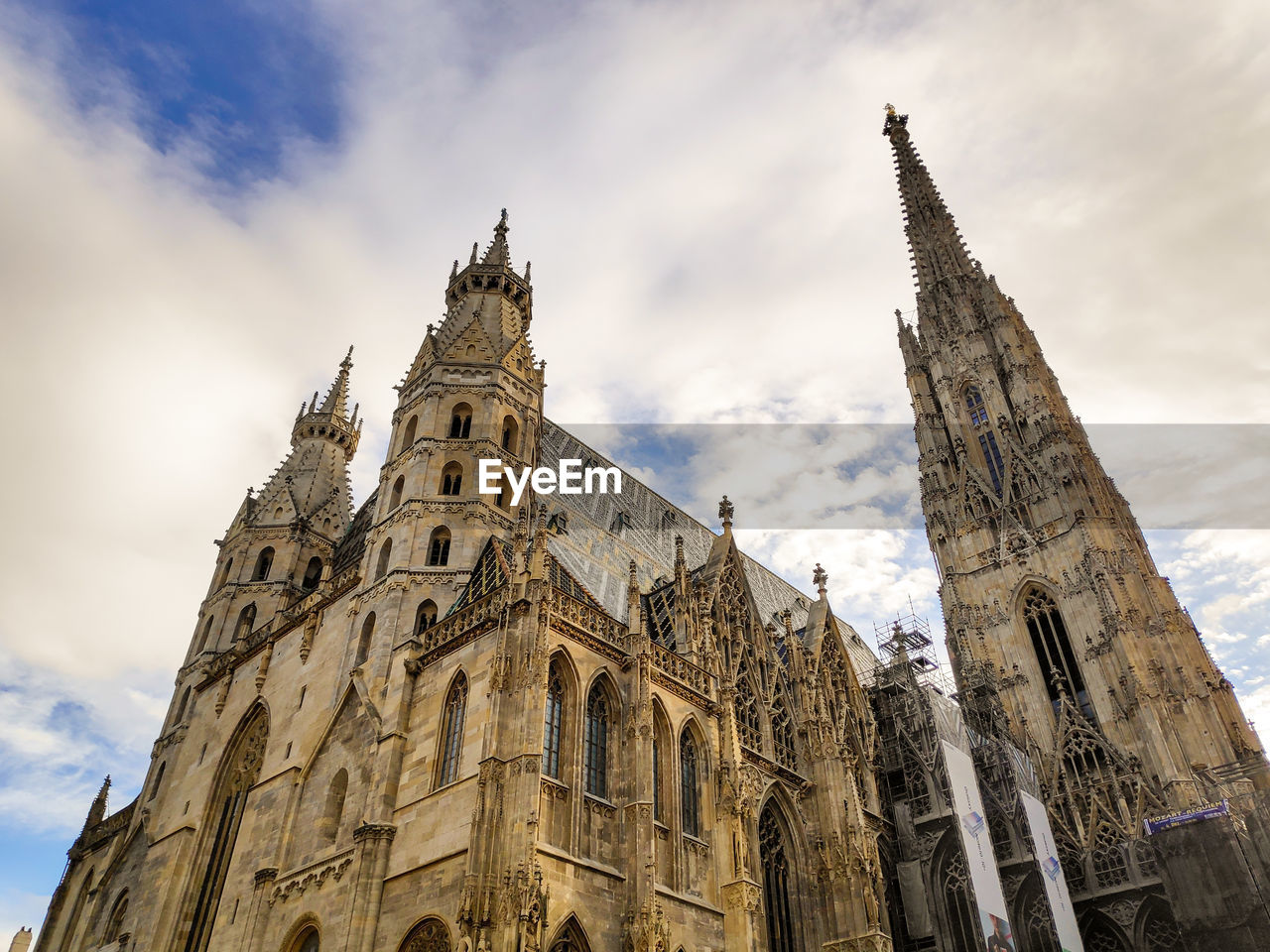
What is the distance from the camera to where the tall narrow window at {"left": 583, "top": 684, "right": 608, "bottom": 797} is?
2095 cm

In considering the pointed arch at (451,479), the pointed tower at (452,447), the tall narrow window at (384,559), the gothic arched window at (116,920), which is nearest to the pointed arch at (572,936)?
the pointed tower at (452,447)

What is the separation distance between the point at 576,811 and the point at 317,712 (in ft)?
29.3

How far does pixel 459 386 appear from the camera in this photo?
3031cm

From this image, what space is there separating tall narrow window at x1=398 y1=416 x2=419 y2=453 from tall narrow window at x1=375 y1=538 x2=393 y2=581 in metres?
4.00

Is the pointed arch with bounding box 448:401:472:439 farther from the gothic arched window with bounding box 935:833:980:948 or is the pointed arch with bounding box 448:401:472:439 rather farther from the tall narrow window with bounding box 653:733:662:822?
the gothic arched window with bounding box 935:833:980:948

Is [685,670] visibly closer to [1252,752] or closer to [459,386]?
[459,386]

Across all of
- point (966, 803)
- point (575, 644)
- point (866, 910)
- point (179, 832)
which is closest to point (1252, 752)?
point (966, 803)

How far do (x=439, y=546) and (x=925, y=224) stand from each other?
4791 centimetres

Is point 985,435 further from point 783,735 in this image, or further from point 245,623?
point 245,623

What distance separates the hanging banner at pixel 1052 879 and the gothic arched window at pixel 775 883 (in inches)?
376

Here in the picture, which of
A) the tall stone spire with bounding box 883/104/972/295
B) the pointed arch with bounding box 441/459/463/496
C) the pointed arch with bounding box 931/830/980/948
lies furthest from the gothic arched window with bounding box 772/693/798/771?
the tall stone spire with bounding box 883/104/972/295

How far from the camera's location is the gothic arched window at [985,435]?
4797 cm

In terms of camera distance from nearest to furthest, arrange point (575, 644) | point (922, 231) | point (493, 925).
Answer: point (493, 925) → point (575, 644) → point (922, 231)

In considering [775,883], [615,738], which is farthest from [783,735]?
[615,738]
